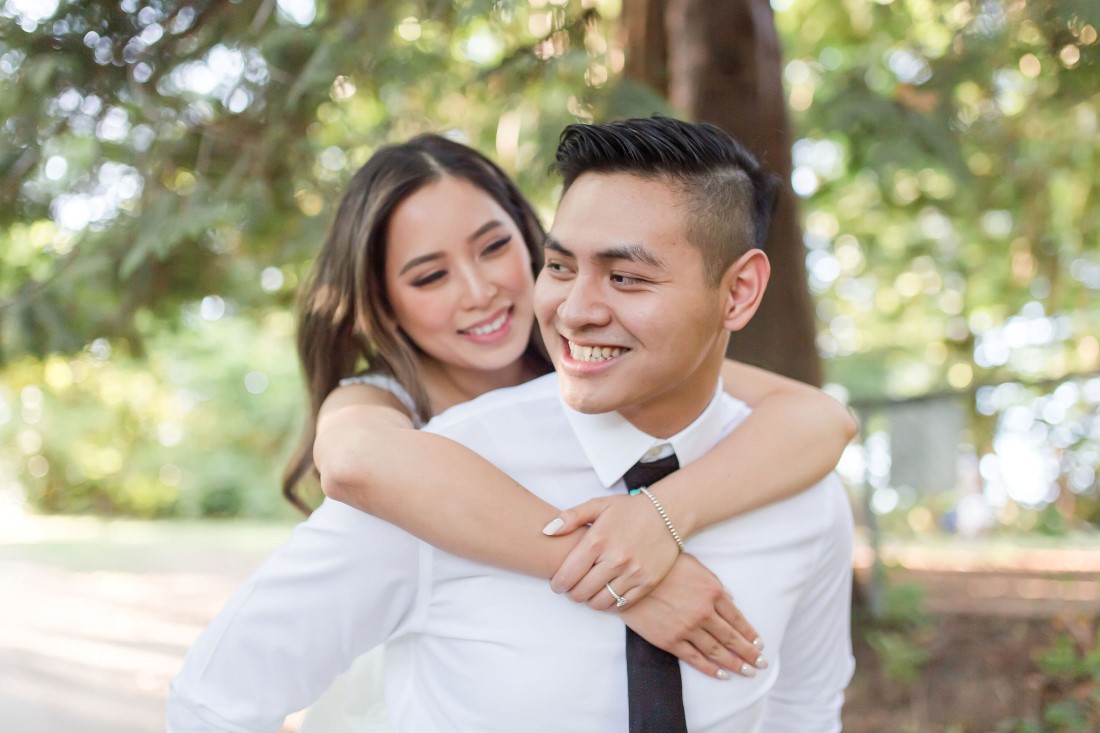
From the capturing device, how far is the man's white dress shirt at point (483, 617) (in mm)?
1897

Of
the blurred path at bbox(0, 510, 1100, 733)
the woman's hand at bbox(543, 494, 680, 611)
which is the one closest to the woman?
the woman's hand at bbox(543, 494, 680, 611)

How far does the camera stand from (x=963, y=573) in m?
7.18

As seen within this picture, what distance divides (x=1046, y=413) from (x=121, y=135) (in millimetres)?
4954

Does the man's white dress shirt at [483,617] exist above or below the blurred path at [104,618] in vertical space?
above

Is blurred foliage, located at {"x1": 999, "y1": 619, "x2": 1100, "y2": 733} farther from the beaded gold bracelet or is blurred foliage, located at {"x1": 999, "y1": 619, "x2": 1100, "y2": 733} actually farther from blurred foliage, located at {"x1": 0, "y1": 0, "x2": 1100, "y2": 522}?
the beaded gold bracelet

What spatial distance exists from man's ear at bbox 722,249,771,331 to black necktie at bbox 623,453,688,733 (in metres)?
0.67

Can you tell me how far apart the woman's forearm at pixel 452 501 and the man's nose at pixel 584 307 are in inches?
13.7

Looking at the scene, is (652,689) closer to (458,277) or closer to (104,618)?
(458,277)

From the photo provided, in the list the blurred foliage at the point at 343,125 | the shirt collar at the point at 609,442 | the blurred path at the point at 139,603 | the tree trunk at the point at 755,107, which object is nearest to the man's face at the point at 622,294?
the shirt collar at the point at 609,442

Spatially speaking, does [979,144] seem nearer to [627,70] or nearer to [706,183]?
[627,70]

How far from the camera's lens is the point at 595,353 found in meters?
1.95

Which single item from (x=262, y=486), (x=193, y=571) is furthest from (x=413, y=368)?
(x=262, y=486)

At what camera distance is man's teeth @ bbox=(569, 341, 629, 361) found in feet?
6.41

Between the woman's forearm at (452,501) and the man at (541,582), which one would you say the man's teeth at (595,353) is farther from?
the woman's forearm at (452,501)
